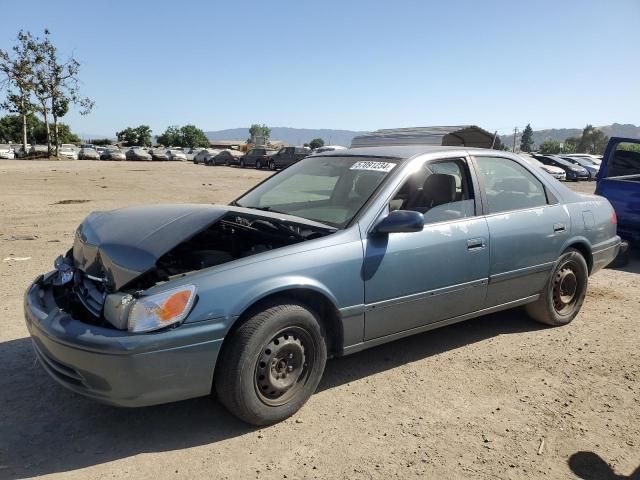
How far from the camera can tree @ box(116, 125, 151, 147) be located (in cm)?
8400

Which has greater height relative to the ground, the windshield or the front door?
the windshield

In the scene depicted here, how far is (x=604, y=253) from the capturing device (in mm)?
5047

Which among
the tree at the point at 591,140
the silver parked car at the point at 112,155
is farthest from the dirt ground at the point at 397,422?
the tree at the point at 591,140

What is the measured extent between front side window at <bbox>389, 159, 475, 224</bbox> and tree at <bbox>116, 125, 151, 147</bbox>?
8636cm

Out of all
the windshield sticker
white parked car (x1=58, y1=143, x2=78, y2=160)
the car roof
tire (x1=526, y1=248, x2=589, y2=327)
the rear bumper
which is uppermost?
white parked car (x1=58, y1=143, x2=78, y2=160)

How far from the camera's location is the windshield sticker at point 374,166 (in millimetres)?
3768

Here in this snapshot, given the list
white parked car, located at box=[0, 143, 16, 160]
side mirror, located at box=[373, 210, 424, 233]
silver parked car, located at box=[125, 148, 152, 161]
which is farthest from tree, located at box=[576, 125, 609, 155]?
side mirror, located at box=[373, 210, 424, 233]

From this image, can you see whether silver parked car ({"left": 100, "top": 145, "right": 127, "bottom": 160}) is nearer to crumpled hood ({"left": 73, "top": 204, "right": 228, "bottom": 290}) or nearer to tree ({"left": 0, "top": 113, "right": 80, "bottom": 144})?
tree ({"left": 0, "top": 113, "right": 80, "bottom": 144})

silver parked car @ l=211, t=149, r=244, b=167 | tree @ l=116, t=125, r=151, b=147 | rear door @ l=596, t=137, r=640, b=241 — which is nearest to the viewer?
rear door @ l=596, t=137, r=640, b=241

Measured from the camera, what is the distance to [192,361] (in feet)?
8.77

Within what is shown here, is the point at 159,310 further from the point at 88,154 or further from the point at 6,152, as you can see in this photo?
the point at 88,154

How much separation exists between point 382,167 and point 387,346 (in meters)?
1.48

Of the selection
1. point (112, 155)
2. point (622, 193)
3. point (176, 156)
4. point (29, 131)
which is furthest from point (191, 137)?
point (622, 193)

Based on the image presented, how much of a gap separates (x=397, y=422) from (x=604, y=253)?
3.20m
